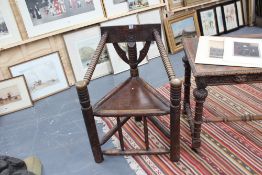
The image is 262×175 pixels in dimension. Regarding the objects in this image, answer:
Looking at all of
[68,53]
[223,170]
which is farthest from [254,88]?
[68,53]

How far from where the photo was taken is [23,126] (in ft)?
7.52

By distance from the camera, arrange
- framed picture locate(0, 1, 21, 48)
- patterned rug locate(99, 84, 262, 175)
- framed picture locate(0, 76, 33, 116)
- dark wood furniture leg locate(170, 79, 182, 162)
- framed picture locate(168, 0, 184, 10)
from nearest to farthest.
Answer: dark wood furniture leg locate(170, 79, 182, 162) < patterned rug locate(99, 84, 262, 175) < framed picture locate(0, 1, 21, 48) < framed picture locate(0, 76, 33, 116) < framed picture locate(168, 0, 184, 10)

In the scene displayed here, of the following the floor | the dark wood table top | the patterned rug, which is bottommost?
the patterned rug

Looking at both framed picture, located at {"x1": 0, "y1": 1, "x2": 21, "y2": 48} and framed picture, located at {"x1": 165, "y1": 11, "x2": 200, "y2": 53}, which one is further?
framed picture, located at {"x1": 165, "y1": 11, "x2": 200, "y2": 53}

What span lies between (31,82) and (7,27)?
511mm

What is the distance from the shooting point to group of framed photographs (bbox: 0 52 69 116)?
243 centimetres

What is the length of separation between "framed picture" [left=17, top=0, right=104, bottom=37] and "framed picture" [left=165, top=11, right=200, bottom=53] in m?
0.80

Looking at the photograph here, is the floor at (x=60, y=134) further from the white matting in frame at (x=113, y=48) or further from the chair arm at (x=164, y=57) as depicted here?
the chair arm at (x=164, y=57)

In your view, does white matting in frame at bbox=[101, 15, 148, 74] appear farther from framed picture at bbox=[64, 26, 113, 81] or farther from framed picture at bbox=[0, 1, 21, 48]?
framed picture at bbox=[0, 1, 21, 48]

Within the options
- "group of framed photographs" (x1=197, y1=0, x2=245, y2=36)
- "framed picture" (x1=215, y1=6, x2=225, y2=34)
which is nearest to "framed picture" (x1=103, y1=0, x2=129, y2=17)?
"group of framed photographs" (x1=197, y1=0, x2=245, y2=36)

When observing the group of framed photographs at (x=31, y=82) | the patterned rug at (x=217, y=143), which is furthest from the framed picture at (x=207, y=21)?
the group of framed photographs at (x=31, y=82)

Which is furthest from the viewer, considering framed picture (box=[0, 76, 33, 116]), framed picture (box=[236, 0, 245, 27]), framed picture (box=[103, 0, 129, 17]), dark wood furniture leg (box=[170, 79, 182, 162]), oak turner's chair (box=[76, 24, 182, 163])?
framed picture (box=[236, 0, 245, 27])

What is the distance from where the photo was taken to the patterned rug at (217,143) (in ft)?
5.66

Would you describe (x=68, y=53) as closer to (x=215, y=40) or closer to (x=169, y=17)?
Answer: (x=169, y=17)
